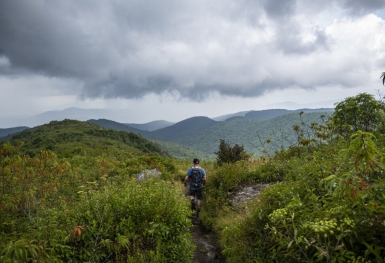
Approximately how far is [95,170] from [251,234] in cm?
1273

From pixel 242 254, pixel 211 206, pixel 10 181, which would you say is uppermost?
pixel 10 181

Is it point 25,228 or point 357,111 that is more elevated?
point 357,111

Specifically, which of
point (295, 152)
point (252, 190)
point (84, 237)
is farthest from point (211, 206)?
point (84, 237)

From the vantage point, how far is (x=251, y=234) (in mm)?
5684

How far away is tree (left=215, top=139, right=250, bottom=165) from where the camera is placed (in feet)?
52.5

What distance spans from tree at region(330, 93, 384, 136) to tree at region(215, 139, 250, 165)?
555 cm

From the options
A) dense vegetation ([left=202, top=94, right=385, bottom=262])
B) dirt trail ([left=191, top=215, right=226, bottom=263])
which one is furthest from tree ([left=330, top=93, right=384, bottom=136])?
dirt trail ([left=191, top=215, right=226, bottom=263])

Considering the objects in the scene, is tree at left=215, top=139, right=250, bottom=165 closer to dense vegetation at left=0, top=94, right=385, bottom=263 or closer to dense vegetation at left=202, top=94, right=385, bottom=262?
dense vegetation at left=202, top=94, right=385, bottom=262

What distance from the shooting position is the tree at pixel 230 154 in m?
16.0

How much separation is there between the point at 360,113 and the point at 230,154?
23.9 ft

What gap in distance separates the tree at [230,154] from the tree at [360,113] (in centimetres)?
555

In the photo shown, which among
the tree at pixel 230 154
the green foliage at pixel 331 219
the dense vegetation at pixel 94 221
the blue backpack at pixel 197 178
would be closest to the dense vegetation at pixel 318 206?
the green foliage at pixel 331 219

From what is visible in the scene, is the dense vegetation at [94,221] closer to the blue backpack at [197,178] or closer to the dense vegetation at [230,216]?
the dense vegetation at [230,216]

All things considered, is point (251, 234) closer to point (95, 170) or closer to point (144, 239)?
point (144, 239)
